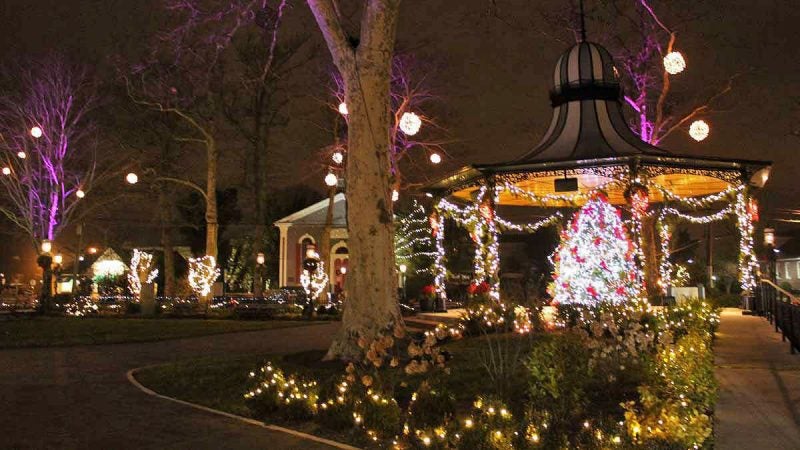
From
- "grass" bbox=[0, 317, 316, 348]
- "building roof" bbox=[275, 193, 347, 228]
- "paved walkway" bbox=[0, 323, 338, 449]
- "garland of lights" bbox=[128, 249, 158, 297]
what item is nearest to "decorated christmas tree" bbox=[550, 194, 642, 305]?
"paved walkway" bbox=[0, 323, 338, 449]

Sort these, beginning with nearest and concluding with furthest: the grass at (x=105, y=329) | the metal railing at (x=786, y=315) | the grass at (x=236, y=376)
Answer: the grass at (x=236, y=376) → the metal railing at (x=786, y=315) → the grass at (x=105, y=329)

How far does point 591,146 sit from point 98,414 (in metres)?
11.7

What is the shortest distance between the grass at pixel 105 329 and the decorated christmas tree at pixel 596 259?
10726 millimetres

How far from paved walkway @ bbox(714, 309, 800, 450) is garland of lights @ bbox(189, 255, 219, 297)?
20.3 m

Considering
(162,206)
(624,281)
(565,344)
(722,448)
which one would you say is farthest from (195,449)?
(162,206)

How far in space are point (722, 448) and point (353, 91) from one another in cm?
695

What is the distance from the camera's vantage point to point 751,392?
7.63 meters

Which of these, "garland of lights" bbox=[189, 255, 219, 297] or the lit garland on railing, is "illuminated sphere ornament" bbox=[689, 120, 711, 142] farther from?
"garland of lights" bbox=[189, 255, 219, 297]

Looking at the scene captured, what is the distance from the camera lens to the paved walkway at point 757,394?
570 cm

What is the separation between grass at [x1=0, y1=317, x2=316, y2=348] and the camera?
17781 millimetres

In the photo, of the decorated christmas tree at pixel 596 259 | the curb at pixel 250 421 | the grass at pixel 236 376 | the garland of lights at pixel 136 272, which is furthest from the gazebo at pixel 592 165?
the garland of lights at pixel 136 272

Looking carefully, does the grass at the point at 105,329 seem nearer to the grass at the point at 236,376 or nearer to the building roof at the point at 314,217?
the grass at the point at 236,376

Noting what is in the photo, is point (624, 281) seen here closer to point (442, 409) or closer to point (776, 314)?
point (776, 314)

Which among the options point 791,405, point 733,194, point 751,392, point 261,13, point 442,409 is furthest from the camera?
point 733,194
